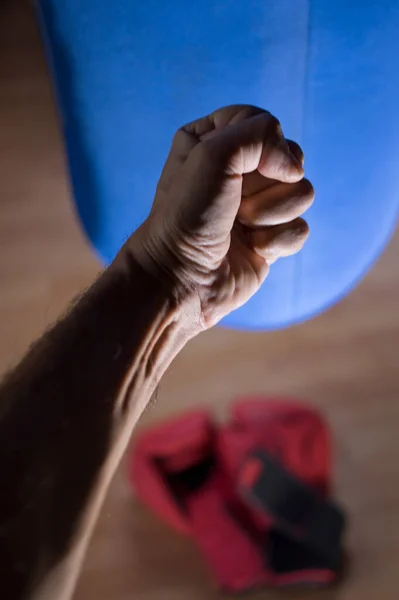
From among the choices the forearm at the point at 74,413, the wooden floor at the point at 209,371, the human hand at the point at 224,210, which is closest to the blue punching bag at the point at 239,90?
the human hand at the point at 224,210

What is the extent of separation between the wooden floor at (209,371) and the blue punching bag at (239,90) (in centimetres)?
38

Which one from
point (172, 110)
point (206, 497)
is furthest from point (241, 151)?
point (206, 497)

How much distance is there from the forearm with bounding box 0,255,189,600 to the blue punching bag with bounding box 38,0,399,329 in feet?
0.62

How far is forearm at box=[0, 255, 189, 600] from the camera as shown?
20.6 inches

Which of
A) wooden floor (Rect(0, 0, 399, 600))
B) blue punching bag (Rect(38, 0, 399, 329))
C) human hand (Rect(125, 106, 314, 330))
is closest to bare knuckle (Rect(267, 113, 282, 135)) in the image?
human hand (Rect(125, 106, 314, 330))

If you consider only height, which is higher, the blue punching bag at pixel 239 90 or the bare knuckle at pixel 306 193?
the blue punching bag at pixel 239 90

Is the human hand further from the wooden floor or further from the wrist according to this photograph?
the wooden floor

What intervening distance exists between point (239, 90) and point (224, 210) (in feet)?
0.57

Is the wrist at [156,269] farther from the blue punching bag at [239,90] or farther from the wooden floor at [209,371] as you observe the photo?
the wooden floor at [209,371]

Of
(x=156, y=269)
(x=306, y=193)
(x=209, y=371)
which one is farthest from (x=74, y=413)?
(x=209, y=371)

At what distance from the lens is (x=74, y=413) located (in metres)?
0.58

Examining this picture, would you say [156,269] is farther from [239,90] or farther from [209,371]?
[209,371]

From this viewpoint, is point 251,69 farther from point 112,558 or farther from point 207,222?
point 112,558

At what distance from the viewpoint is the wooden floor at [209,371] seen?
1.15 metres
